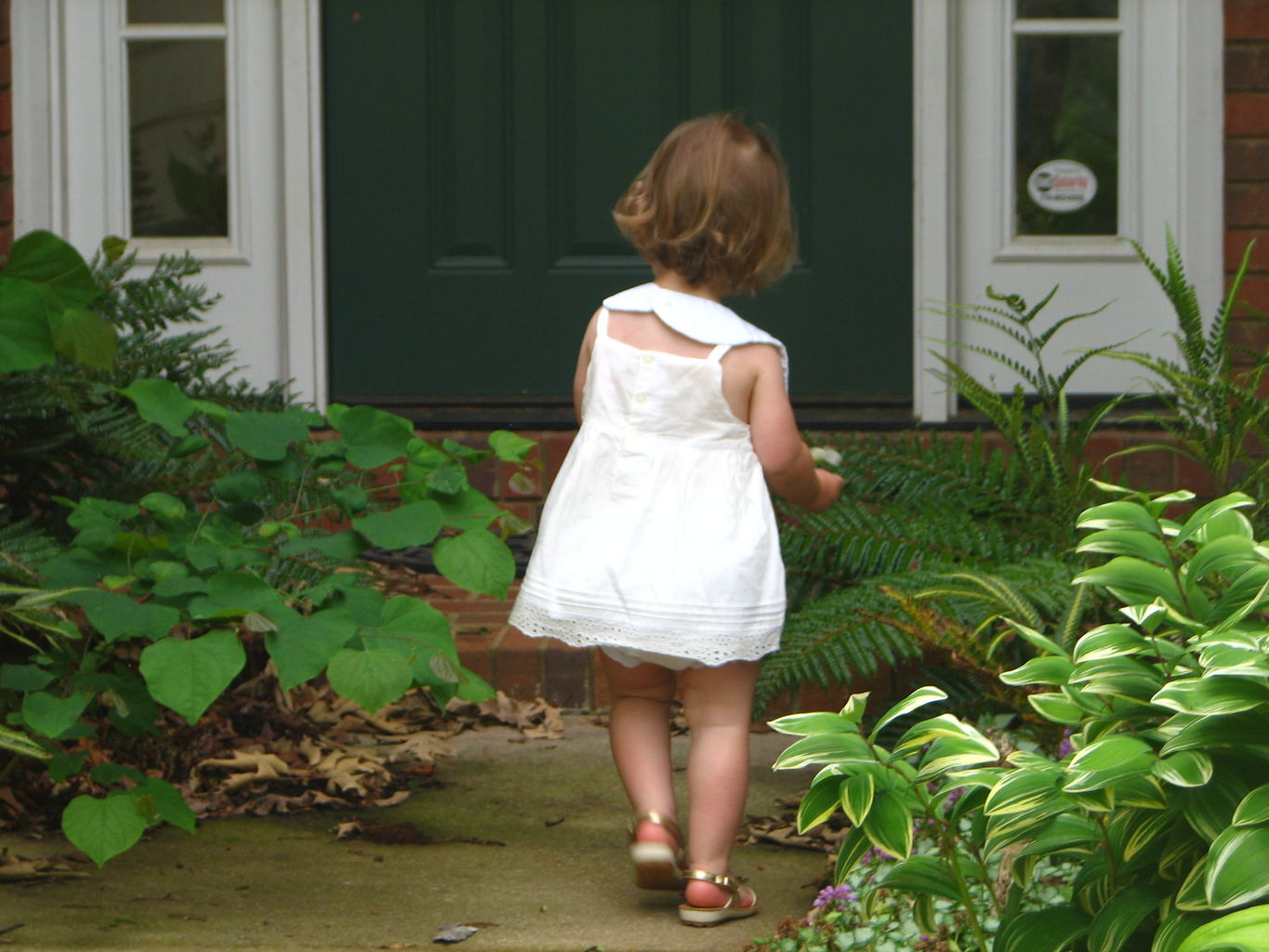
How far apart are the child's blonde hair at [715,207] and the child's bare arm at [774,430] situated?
0.60 ft

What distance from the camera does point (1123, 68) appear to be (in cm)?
445

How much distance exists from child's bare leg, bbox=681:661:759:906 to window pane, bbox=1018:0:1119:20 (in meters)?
2.70

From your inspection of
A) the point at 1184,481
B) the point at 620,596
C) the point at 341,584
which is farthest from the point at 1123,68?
the point at 341,584

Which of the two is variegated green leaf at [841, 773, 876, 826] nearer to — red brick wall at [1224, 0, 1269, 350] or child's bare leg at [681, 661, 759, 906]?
child's bare leg at [681, 661, 759, 906]

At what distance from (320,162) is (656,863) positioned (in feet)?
9.14

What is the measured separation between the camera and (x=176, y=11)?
4574 millimetres

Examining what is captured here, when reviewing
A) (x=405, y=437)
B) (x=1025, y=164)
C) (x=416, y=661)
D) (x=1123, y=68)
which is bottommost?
(x=416, y=661)

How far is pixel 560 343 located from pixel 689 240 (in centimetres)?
198

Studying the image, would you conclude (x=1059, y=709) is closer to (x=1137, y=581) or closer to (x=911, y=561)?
(x=1137, y=581)

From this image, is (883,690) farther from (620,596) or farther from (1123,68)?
(1123,68)

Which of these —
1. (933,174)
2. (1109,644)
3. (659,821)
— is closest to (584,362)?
(659,821)

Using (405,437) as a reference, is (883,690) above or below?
below

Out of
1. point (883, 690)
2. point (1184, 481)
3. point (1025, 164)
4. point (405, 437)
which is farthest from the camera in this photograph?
point (1025, 164)

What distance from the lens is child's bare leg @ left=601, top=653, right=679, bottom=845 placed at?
8.31 feet
